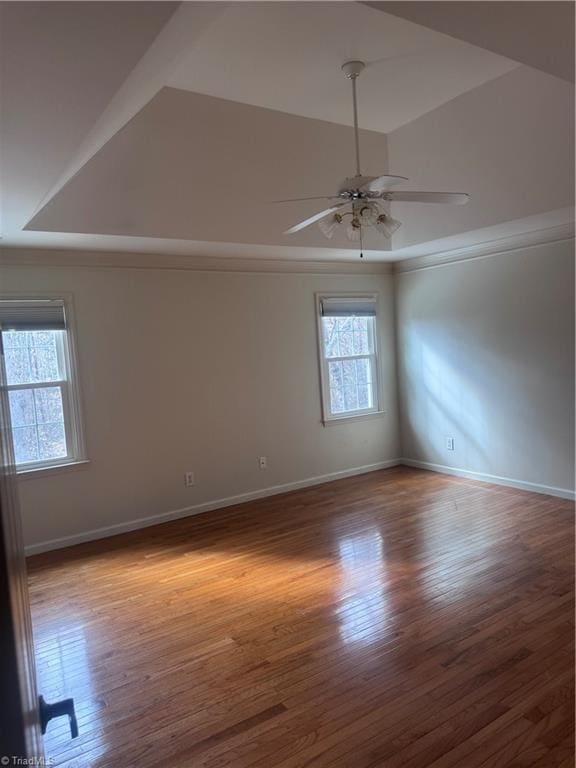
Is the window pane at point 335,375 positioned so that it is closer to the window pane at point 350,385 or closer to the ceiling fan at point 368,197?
the window pane at point 350,385

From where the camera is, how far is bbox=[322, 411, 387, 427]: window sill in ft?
18.3

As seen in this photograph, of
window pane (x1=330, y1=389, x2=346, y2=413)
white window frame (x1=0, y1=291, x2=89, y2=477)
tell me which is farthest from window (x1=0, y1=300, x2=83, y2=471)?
window pane (x1=330, y1=389, x2=346, y2=413)

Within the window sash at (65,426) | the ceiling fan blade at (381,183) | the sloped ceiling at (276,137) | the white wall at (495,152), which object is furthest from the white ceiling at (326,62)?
the window sash at (65,426)

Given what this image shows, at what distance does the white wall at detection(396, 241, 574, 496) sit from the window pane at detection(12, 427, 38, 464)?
3970 mm

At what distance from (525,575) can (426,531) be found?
0.93 meters

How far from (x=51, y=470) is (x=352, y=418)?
3.12 metres

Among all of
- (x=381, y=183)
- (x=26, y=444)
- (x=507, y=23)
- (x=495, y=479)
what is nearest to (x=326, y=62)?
(x=381, y=183)

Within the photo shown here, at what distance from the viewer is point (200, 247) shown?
166 inches

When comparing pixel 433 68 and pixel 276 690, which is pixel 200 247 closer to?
pixel 433 68

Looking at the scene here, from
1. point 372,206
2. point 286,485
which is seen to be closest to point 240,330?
point 286,485

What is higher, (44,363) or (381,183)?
(381,183)

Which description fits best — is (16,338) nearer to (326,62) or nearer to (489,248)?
(326,62)

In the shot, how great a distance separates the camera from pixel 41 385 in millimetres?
4078

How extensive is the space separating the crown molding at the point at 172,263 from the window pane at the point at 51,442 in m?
1.31
